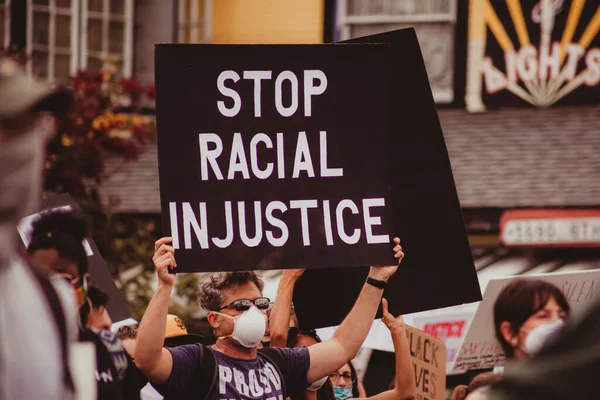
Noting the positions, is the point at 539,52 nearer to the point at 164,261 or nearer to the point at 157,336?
the point at 164,261

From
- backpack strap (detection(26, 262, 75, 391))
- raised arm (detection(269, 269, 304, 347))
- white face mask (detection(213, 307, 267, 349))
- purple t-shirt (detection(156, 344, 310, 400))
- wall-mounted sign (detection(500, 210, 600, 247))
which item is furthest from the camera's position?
wall-mounted sign (detection(500, 210, 600, 247))

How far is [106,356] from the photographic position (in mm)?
3266

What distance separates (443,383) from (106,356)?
2.71m

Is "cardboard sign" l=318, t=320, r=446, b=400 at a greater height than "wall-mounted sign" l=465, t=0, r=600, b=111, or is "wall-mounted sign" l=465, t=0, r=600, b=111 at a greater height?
"wall-mounted sign" l=465, t=0, r=600, b=111

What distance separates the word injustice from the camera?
4480mm

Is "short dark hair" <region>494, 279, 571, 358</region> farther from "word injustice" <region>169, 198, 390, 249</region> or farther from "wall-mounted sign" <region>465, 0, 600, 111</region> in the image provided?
"wall-mounted sign" <region>465, 0, 600, 111</region>

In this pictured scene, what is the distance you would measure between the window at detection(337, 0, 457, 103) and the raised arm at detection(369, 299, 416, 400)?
8.34m

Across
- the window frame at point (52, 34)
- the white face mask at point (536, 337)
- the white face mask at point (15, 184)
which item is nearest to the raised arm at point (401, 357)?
the white face mask at point (536, 337)

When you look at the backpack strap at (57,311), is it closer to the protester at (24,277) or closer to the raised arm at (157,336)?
the protester at (24,277)

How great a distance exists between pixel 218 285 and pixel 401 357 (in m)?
0.96

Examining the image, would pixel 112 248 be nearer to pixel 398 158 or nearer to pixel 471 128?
pixel 471 128

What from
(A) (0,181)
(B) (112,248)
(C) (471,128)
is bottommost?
(B) (112,248)

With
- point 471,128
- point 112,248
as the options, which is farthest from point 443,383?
point 471,128

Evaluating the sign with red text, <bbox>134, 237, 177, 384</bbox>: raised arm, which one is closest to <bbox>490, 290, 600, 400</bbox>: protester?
<bbox>134, 237, 177, 384</bbox>: raised arm
